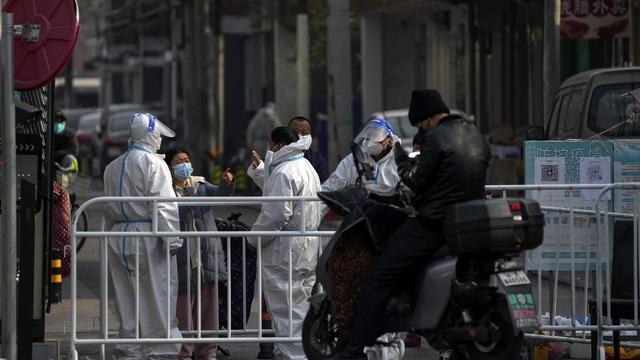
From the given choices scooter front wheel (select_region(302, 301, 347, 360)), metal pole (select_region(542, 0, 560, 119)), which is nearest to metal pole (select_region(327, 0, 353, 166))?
metal pole (select_region(542, 0, 560, 119))

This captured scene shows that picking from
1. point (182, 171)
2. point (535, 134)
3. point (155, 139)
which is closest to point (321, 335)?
point (155, 139)

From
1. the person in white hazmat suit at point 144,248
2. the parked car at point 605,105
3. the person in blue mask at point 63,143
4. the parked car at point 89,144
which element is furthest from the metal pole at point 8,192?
the parked car at point 89,144

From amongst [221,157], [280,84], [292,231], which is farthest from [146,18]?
[292,231]

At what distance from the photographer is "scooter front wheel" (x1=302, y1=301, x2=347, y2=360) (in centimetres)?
1005

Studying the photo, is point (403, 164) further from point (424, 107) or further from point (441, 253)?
point (441, 253)

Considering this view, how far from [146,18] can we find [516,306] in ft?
184

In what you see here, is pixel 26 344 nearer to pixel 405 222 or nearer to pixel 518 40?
pixel 405 222

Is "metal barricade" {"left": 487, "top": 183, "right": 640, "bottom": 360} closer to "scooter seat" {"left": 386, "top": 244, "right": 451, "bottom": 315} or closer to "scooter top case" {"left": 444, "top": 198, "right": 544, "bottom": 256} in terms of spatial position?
"scooter seat" {"left": 386, "top": 244, "right": 451, "bottom": 315}

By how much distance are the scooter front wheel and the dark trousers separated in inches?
11.9

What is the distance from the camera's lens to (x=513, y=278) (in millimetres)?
9531

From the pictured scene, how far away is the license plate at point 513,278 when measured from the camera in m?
9.48

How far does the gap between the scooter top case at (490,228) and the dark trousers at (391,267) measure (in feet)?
0.87

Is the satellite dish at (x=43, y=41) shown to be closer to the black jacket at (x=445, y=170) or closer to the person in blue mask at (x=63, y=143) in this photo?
the black jacket at (x=445, y=170)

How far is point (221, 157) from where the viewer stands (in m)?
42.3
